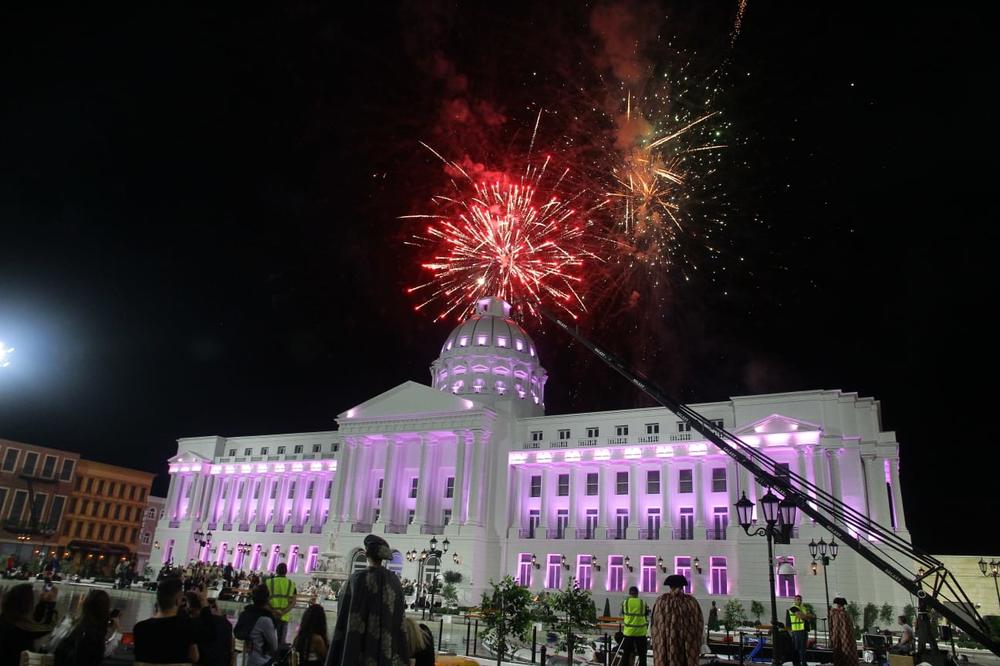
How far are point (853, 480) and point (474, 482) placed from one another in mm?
26173

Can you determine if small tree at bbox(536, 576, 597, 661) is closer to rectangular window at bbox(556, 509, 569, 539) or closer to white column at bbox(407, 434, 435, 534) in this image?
rectangular window at bbox(556, 509, 569, 539)

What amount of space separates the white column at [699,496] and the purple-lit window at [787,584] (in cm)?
614

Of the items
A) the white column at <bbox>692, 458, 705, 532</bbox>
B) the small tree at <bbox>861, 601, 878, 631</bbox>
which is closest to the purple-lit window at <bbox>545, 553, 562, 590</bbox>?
the white column at <bbox>692, 458, 705, 532</bbox>

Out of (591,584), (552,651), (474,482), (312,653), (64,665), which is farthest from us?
(474,482)

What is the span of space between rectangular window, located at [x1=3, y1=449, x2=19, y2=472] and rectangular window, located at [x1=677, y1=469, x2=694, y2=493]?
60.4 metres

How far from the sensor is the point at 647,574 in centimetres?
4825

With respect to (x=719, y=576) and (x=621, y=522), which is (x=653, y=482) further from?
(x=719, y=576)

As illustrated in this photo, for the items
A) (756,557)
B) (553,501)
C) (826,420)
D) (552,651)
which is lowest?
(552,651)

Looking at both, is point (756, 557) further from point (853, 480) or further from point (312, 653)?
point (312, 653)

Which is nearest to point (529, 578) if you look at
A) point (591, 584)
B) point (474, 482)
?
point (591, 584)

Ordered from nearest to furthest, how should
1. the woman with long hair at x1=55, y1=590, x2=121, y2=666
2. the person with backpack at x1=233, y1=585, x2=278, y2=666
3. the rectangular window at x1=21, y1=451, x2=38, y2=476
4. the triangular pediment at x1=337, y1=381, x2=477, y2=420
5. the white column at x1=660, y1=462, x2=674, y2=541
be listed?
the woman with long hair at x1=55, y1=590, x2=121, y2=666, the person with backpack at x1=233, y1=585, x2=278, y2=666, the white column at x1=660, y1=462, x2=674, y2=541, the triangular pediment at x1=337, y1=381, x2=477, y2=420, the rectangular window at x1=21, y1=451, x2=38, y2=476

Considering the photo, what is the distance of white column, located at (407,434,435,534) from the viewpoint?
53.6 meters

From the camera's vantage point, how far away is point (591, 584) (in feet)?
162

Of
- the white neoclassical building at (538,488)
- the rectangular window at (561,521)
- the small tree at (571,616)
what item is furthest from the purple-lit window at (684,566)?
the small tree at (571,616)
